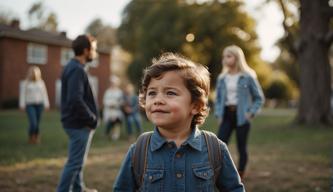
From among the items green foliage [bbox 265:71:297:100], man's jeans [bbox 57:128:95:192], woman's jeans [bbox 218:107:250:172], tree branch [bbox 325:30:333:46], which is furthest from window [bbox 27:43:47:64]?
green foliage [bbox 265:71:297:100]

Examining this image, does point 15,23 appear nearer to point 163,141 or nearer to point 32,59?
point 32,59

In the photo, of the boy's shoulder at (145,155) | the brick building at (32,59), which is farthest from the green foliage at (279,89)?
the boy's shoulder at (145,155)

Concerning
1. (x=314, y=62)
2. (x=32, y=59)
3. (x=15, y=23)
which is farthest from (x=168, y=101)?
(x=15, y=23)

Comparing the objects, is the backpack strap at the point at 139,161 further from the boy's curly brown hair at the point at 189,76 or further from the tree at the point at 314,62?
the tree at the point at 314,62

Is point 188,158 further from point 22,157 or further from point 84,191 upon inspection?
point 22,157

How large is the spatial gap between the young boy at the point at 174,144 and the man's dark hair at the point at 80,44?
96.0 inches

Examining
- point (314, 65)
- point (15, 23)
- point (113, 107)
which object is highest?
point (15, 23)

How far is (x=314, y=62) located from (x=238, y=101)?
12447mm

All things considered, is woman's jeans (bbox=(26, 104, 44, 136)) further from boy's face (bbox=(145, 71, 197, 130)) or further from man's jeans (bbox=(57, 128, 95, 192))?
boy's face (bbox=(145, 71, 197, 130))

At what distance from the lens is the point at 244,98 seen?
609cm

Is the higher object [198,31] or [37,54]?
[198,31]

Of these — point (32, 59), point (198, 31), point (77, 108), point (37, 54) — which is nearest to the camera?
point (77, 108)

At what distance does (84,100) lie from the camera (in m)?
4.68

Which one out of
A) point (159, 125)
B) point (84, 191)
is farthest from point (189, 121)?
point (84, 191)
